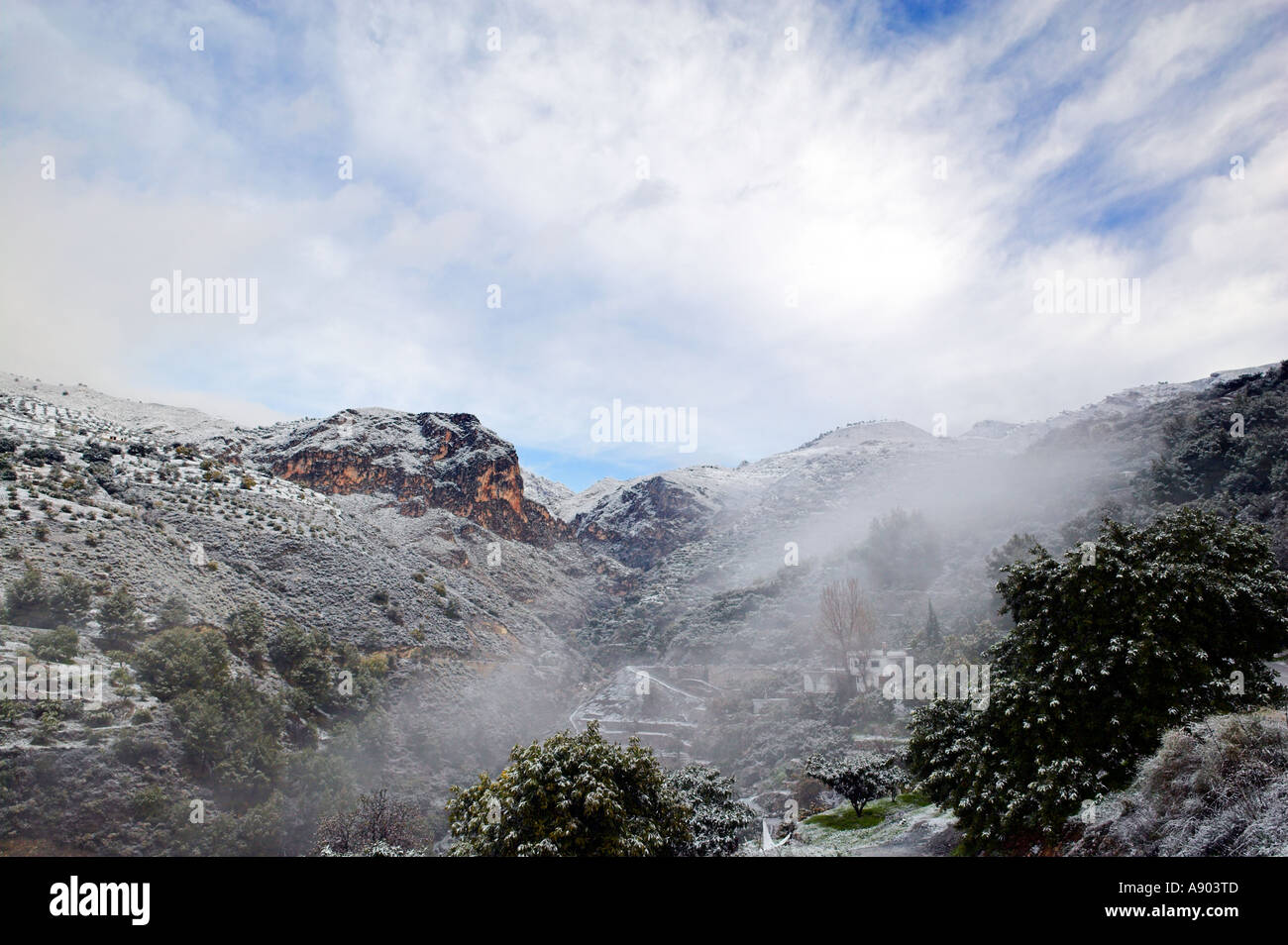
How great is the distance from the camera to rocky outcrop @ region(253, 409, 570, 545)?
326 feet

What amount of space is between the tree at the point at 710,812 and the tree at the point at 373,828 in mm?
12420

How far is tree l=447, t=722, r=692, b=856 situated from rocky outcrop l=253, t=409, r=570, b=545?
83.3m

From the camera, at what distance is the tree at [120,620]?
107 feet

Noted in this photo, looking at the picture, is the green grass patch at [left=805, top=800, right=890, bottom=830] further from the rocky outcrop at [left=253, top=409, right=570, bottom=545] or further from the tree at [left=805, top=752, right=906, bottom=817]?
the rocky outcrop at [left=253, top=409, right=570, bottom=545]

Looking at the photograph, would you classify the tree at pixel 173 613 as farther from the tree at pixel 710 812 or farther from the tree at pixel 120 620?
the tree at pixel 710 812

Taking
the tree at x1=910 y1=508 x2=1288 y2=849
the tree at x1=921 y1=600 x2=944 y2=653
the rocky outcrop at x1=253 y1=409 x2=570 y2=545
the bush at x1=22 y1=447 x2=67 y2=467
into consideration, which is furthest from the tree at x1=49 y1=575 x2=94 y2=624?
the rocky outcrop at x1=253 y1=409 x2=570 y2=545

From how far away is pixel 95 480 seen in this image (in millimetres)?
44469

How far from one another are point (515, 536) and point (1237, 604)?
103115 millimetres

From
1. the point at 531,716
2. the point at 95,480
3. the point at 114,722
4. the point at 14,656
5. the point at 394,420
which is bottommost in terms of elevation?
the point at 531,716
